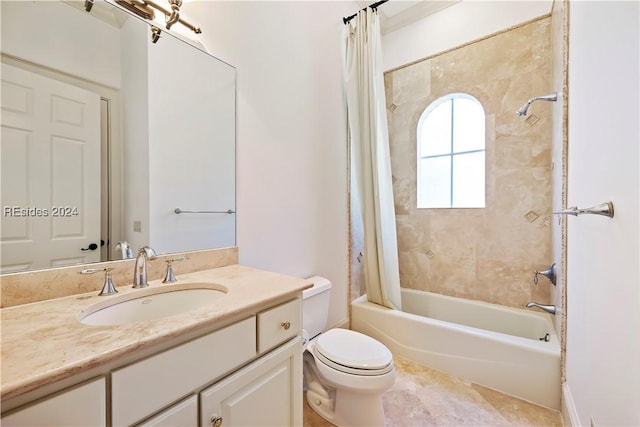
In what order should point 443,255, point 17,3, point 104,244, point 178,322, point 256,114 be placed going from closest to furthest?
1. point 178,322
2. point 17,3
3. point 104,244
4. point 256,114
5. point 443,255

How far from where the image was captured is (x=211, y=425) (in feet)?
2.29

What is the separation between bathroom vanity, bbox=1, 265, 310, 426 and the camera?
1.53 ft

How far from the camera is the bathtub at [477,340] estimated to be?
143 centimetres

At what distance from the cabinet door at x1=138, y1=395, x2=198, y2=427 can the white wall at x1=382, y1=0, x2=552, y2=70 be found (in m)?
2.78

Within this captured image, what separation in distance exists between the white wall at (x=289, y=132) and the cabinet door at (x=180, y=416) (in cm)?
80

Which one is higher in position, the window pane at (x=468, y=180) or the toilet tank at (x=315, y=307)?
the window pane at (x=468, y=180)

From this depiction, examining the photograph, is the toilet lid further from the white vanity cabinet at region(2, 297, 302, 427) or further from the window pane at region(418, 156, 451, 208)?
the window pane at region(418, 156, 451, 208)

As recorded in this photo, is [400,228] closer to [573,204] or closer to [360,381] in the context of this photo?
[573,204]

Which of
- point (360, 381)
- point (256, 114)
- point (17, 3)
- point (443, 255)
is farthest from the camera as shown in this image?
point (443, 255)

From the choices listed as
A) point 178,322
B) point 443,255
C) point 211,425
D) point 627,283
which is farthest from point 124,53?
point 443,255

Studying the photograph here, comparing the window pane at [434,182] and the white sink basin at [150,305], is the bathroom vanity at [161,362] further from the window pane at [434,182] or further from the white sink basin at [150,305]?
the window pane at [434,182]

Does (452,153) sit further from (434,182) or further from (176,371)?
(176,371)

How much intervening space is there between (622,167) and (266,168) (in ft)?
4.72

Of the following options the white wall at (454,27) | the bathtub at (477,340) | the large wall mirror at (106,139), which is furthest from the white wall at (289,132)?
the white wall at (454,27)
